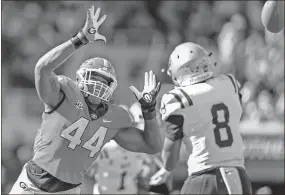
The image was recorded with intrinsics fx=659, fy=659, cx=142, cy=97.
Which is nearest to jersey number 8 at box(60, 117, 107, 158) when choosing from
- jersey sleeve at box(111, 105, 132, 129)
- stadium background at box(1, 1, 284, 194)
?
jersey sleeve at box(111, 105, 132, 129)

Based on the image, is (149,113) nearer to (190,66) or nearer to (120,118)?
(120,118)

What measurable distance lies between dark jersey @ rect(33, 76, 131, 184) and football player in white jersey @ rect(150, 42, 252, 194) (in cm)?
52

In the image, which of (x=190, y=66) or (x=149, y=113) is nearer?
(x=149, y=113)

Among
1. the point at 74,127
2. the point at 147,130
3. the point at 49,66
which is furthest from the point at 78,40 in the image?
the point at 147,130

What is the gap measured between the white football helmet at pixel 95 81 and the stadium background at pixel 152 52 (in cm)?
493

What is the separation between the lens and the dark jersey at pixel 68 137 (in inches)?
161

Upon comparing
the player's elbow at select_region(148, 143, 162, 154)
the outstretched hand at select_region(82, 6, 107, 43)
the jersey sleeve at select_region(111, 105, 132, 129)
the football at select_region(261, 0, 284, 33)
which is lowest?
the player's elbow at select_region(148, 143, 162, 154)

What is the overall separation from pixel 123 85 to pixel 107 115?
18.7 feet

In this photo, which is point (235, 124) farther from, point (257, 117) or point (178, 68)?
point (257, 117)

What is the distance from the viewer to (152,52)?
10.5 m

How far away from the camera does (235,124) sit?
4422 millimetres

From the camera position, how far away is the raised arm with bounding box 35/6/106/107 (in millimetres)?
3748

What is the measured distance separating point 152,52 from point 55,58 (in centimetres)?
677

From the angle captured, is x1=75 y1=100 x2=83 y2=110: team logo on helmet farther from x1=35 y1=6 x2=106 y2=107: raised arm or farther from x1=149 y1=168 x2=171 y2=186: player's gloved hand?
x1=149 y1=168 x2=171 y2=186: player's gloved hand
